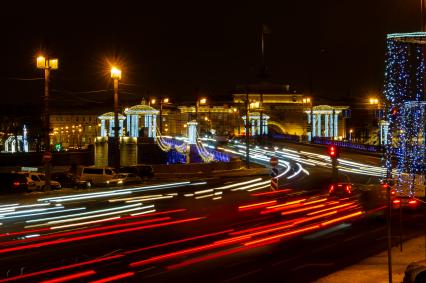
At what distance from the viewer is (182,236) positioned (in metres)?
18.7

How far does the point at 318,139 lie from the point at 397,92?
263 feet

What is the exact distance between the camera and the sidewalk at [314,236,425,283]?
44.6 feet

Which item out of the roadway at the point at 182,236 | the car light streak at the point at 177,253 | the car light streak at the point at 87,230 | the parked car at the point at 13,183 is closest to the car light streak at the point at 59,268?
the roadway at the point at 182,236

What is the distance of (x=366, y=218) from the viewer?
82.0 ft

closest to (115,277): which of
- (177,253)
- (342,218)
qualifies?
(177,253)

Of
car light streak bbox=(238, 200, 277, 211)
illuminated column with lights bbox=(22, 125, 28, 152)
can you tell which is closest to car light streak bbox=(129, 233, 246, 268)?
car light streak bbox=(238, 200, 277, 211)

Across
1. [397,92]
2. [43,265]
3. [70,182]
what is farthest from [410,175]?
[70,182]

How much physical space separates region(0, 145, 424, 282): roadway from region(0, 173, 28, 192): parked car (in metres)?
12.1

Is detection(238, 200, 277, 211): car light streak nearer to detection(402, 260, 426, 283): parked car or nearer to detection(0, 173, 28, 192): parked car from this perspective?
detection(402, 260, 426, 283): parked car

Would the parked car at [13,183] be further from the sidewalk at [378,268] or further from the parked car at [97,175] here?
the sidewalk at [378,268]

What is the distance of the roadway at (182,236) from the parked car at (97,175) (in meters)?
15.9

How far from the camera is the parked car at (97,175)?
152ft

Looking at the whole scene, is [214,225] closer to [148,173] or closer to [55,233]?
[55,233]

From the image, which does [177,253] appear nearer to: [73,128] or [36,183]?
[36,183]
